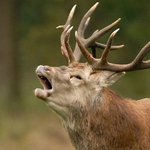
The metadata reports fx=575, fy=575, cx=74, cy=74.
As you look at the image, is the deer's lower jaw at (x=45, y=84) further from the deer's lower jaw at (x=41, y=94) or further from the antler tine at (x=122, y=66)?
the antler tine at (x=122, y=66)

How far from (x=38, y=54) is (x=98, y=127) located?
7.17 metres

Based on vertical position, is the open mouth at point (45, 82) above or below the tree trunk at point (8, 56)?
below

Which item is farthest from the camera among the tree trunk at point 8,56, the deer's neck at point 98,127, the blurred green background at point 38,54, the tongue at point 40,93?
the tree trunk at point 8,56

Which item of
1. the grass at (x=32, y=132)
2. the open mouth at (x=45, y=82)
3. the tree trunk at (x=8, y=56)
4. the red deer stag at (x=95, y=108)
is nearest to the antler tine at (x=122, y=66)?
the red deer stag at (x=95, y=108)

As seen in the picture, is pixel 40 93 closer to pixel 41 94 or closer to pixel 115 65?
pixel 41 94

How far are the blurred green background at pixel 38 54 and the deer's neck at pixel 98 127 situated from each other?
14.4 ft

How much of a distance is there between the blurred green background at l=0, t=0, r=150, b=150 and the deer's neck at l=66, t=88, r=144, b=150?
4.40 meters

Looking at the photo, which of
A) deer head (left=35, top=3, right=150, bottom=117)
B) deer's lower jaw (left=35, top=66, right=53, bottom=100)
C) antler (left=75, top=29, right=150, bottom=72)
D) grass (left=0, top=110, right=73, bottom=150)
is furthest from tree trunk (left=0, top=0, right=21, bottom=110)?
deer's lower jaw (left=35, top=66, right=53, bottom=100)

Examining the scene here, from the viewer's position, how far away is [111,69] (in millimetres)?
5840

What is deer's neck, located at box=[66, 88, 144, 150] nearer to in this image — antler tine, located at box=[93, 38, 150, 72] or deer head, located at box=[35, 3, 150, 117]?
deer head, located at box=[35, 3, 150, 117]

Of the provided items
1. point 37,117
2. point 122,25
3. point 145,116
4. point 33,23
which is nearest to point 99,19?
point 122,25

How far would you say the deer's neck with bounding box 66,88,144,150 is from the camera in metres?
5.75

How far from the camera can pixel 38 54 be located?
12781mm

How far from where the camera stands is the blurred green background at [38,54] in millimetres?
10664
